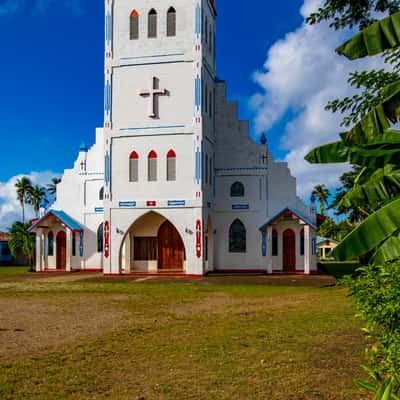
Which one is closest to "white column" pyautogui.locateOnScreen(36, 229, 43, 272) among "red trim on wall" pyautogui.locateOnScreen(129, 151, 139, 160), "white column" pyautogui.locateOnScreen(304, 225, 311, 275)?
"red trim on wall" pyautogui.locateOnScreen(129, 151, 139, 160)

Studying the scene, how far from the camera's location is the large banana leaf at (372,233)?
604 cm

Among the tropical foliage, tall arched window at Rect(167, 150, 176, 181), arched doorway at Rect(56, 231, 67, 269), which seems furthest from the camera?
arched doorway at Rect(56, 231, 67, 269)

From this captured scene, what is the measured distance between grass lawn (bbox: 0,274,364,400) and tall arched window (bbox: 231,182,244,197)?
14.5 metres

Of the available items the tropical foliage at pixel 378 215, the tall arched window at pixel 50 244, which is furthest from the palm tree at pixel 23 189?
the tropical foliage at pixel 378 215

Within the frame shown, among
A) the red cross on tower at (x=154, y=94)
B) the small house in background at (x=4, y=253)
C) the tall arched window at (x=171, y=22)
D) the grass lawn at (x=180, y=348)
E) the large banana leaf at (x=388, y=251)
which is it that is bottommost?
the grass lawn at (x=180, y=348)

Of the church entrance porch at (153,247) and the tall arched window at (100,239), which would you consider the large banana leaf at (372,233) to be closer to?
the church entrance porch at (153,247)

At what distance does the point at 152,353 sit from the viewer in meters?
8.91

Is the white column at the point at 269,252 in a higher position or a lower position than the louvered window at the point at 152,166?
lower

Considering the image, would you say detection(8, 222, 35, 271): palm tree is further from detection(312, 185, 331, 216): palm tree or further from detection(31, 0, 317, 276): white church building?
detection(312, 185, 331, 216): palm tree

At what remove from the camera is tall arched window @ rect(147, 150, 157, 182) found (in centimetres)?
2866

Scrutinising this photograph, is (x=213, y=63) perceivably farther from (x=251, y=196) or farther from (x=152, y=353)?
(x=152, y=353)

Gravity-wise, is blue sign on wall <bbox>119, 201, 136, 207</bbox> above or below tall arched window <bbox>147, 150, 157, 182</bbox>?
below

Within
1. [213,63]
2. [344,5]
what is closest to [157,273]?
[213,63]

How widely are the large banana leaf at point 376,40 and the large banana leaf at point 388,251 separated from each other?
2.60 m
